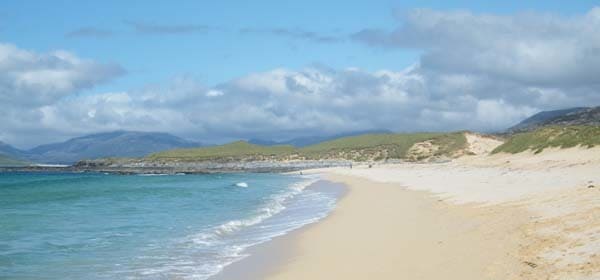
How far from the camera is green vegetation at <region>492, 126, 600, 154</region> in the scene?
46.0 meters

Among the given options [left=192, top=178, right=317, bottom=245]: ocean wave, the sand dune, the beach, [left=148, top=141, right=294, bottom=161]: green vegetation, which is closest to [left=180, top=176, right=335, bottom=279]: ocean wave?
[left=192, top=178, right=317, bottom=245]: ocean wave

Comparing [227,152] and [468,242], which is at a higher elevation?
[227,152]

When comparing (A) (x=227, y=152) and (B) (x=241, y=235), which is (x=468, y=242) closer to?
(B) (x=241, y=235)

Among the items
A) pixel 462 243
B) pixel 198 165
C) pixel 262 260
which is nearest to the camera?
pixel 462 243

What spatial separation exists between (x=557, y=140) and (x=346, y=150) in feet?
328

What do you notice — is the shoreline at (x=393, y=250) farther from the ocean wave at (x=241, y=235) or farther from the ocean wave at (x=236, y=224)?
the ocean wave at (x=236, y=224)

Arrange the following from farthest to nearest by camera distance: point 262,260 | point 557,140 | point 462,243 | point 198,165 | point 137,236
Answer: point 198,165, point 557,140, point 137,236, point 262,260, point 462,243

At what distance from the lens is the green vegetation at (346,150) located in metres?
129

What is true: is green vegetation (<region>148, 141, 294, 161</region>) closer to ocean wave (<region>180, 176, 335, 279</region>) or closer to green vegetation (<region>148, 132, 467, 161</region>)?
green vegetation (<region>148, 132, 467, 161</region>)

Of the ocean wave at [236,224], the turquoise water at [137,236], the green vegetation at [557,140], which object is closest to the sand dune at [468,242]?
the turquoise water at [137,236]

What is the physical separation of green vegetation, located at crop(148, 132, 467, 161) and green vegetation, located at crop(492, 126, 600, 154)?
51404mm

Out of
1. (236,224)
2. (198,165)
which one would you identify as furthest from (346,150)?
(236,224)

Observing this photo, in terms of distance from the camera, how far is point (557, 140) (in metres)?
51.0

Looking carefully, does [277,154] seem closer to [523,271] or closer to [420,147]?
[420,147]
